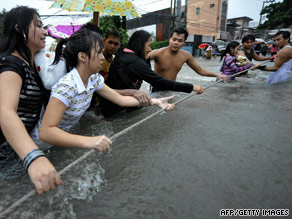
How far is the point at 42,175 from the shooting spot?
1.01 metres

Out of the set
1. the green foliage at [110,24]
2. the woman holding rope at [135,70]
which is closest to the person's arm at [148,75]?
the woman holding rope at [135,70]

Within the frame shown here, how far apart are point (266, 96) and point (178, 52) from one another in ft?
7.21

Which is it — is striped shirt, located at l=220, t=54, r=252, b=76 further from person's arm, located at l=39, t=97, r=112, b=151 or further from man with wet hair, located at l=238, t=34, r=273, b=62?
person's arm, located at l=39, t=97, r=112, b=151

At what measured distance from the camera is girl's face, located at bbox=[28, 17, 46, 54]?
1.49 metres

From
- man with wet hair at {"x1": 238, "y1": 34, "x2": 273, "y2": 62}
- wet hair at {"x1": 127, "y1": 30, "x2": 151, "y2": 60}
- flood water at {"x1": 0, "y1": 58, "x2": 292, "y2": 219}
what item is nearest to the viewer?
flood water at {"x1": 0, "y1": 58, "x2": 292, "y2": 219}

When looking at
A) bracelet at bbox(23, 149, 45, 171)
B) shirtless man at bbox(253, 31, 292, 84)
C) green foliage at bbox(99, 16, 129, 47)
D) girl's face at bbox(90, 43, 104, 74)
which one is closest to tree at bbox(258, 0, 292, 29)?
shirtless man at bbox(253, 31, 292, 84)

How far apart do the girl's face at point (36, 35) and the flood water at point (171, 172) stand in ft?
3.10

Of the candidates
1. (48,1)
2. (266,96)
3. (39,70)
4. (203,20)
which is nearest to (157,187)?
(39,70)

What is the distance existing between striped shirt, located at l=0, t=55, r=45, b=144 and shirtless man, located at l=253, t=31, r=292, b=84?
529cm

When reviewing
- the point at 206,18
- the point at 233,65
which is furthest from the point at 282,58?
the point at 206,18

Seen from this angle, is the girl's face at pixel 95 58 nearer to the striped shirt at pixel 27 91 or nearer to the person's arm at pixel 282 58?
the striped shirt at pixel 27 91

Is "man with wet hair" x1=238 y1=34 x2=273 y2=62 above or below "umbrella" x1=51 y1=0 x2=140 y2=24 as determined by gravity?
below

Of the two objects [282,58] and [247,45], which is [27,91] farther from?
[247,45]

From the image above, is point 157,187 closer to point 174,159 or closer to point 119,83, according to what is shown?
point 174,159
